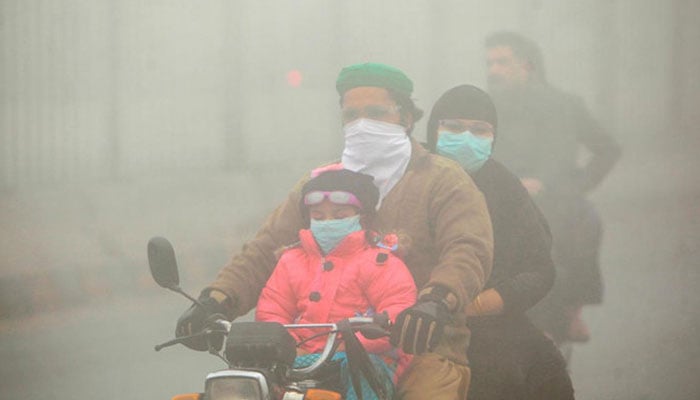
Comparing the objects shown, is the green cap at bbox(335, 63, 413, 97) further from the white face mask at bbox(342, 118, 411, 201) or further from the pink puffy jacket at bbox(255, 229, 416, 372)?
the pink puffy jacket at bbox(255, 229, 416, 372)

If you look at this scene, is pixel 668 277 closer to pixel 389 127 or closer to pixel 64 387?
pixel 389 127

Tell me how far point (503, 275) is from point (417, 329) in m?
0.87

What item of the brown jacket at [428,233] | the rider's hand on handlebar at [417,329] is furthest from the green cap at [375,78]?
the rider's hand on handlebar at [417,329]

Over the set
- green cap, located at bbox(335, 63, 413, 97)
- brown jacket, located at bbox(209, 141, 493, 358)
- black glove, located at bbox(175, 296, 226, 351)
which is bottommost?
black glove, located at bbox(175, 296, 226, 351)

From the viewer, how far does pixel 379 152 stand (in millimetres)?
4574

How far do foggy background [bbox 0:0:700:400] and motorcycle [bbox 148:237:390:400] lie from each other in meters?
1.24

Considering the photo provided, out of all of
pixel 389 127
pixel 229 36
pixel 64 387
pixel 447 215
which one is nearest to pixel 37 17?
pixel 229 36

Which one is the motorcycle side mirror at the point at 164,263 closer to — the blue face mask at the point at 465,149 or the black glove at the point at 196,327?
the black glove at the point at 196,327

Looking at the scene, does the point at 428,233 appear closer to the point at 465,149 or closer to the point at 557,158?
the point at 465,149

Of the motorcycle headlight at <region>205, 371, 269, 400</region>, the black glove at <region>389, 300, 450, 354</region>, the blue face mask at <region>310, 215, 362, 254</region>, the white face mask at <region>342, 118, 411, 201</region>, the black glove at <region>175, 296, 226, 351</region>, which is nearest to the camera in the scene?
the motorcycle headlight at <region>205, 371, 269, 400</region>

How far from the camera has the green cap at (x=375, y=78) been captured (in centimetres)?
478

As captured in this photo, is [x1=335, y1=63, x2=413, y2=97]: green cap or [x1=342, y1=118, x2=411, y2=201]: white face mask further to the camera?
[x1=335, y1=63, x2=413, y2=97]: green cap

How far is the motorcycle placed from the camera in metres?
3.27

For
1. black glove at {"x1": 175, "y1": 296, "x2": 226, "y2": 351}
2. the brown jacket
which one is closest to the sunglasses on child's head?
the brown jacket
